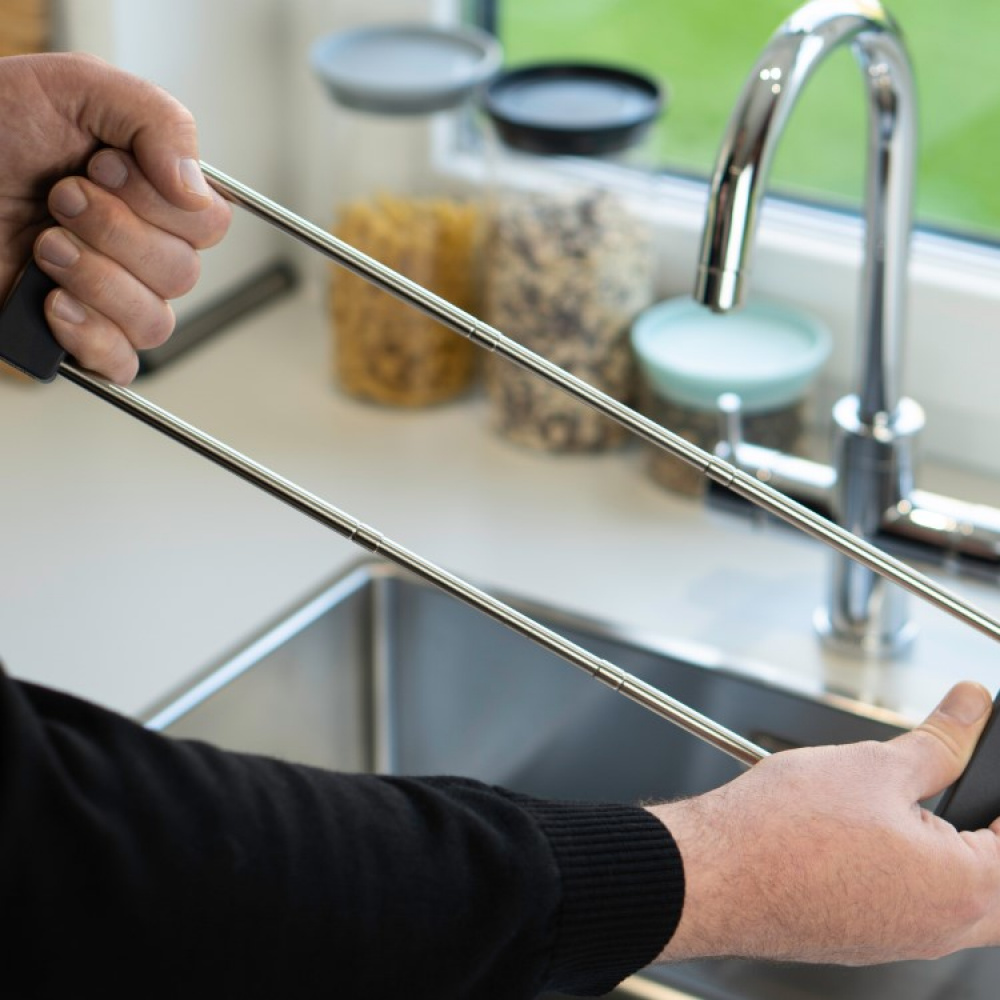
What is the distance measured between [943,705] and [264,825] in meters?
0.29

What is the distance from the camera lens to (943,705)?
68 centimetres

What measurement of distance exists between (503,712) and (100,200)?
0.46 m

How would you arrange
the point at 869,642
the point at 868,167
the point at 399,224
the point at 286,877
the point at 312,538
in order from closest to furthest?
the point at 286,877 → the point at 868,167 → the point at 869,642 → the point at 312,538 → the point at 399,224

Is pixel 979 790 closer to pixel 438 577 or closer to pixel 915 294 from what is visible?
pixel 438 577

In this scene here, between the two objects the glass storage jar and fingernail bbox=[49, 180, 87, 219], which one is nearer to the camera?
fingernail bbox=[49, 180, 87, 219]

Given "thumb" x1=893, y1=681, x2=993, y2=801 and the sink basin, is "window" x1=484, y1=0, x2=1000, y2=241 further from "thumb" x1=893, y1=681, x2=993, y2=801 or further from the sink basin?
"thumb" x1=893, y1=681, x2=993, y2=801

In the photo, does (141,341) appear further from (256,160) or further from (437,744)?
(256,160)

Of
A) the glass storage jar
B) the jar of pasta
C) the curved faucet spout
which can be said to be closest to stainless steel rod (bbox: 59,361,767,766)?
the curved faucet spout

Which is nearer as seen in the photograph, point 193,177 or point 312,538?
point 193,177

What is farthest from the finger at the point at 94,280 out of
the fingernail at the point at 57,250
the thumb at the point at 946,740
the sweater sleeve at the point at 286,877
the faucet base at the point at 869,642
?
the faucet base at the point at 869,642

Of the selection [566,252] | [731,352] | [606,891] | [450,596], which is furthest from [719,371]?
[606,891]

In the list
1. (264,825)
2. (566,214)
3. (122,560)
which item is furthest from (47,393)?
(264,825)

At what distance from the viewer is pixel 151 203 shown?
2.36 feet

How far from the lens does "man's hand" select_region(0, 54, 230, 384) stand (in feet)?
2.25
